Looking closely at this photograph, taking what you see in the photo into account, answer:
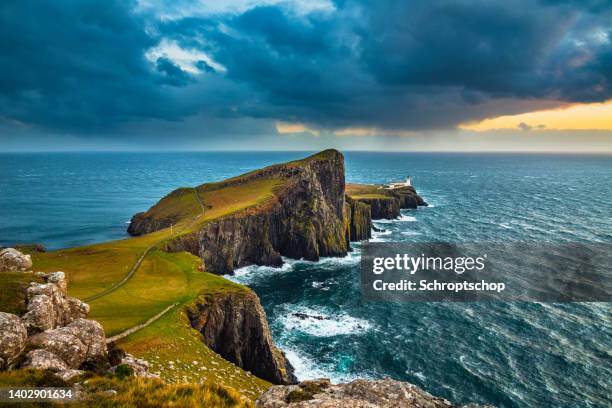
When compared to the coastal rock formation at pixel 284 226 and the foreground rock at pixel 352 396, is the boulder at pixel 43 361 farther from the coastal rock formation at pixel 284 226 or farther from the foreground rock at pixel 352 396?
the coastal rock formation at pixel 284 226

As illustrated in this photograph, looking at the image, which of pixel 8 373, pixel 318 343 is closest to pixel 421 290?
pixel 318 343

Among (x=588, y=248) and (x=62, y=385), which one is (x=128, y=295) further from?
(x=588, y=248)

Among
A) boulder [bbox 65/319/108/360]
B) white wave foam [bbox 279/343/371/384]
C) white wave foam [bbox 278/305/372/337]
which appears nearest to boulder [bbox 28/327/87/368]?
boulder [bbox 65/319/108/360]

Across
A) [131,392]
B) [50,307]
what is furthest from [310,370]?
[131,392]

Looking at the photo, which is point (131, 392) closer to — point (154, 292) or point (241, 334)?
point (241, 334)

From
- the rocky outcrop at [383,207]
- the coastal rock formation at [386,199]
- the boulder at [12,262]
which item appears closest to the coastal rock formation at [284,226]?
the coastal rock formation at [386,199]

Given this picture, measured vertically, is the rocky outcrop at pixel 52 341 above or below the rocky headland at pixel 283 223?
above

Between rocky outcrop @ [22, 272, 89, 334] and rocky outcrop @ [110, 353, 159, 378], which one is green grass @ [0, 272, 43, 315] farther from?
rocky outcrop @ [110, 353, 159, 378]
